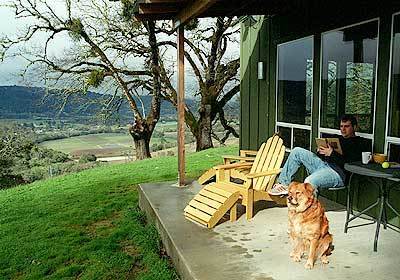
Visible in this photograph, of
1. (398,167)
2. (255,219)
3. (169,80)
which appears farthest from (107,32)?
(398,167)

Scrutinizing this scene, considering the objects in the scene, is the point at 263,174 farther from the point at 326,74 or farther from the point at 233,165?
the point at 326,74

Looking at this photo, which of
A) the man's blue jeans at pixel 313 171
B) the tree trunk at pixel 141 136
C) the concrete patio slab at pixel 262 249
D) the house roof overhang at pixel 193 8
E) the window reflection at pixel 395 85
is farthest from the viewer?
the tree trunk at pixel 141 136

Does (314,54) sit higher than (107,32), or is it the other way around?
(107,32)

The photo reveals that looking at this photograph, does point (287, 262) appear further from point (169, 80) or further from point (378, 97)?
point (169, 80)

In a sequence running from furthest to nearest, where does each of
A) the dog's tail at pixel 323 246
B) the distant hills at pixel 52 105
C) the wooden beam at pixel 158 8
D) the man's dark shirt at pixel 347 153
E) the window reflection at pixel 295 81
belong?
the distant hills at pixel 52 105 → the window reflection at pixel 295 81 → the wooden beam at pixel 158 8 → the man's dark shirt at pixel 347 153 → the dog's tail at pixel 323 246

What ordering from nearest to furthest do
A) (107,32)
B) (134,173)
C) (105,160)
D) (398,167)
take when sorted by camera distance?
(398,167)
(134,173)
(107,32)
(105,160)

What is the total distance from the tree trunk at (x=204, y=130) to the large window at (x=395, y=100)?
10.4m

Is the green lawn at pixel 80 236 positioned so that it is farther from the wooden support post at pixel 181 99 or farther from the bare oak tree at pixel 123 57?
the bare oak tree at pixel 123 57

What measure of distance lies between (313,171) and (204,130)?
1028 cm

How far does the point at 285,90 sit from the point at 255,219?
2.56 meters

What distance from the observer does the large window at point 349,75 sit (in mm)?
4164

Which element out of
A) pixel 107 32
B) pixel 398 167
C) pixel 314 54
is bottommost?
pixel 398 167

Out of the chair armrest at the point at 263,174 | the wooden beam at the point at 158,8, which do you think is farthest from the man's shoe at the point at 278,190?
the wooden beam at the point at 158,8

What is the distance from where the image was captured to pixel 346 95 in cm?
459
